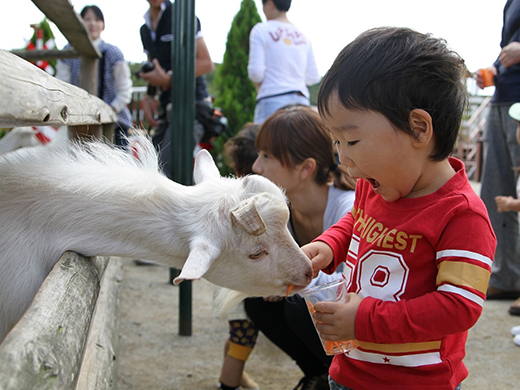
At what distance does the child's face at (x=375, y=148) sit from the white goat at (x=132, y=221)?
0.37 metres

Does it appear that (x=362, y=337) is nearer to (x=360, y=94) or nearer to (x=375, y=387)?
(x=375, y=387)

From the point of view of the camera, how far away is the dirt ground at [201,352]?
2982 mm

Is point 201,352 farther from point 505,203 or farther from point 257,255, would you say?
point 505,203

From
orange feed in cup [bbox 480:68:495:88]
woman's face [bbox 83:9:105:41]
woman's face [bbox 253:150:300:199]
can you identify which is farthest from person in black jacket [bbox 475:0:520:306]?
woman's face [bbox 83:9:105:41]

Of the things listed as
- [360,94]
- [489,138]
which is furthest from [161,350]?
[489,138]

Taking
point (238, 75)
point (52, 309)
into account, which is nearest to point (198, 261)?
point (52, 309)

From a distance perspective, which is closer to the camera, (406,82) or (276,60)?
(406,82)

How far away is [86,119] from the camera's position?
2.07 m

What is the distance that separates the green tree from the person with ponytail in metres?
7.63

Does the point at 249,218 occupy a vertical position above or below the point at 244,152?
above

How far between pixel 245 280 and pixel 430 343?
707 millimetres

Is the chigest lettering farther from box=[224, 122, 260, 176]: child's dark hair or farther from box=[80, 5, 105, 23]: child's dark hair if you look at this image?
box=[80, 5, 105, 23]: child's dark hair

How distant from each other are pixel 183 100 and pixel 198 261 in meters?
2.23

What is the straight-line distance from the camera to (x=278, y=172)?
2.85 meters
